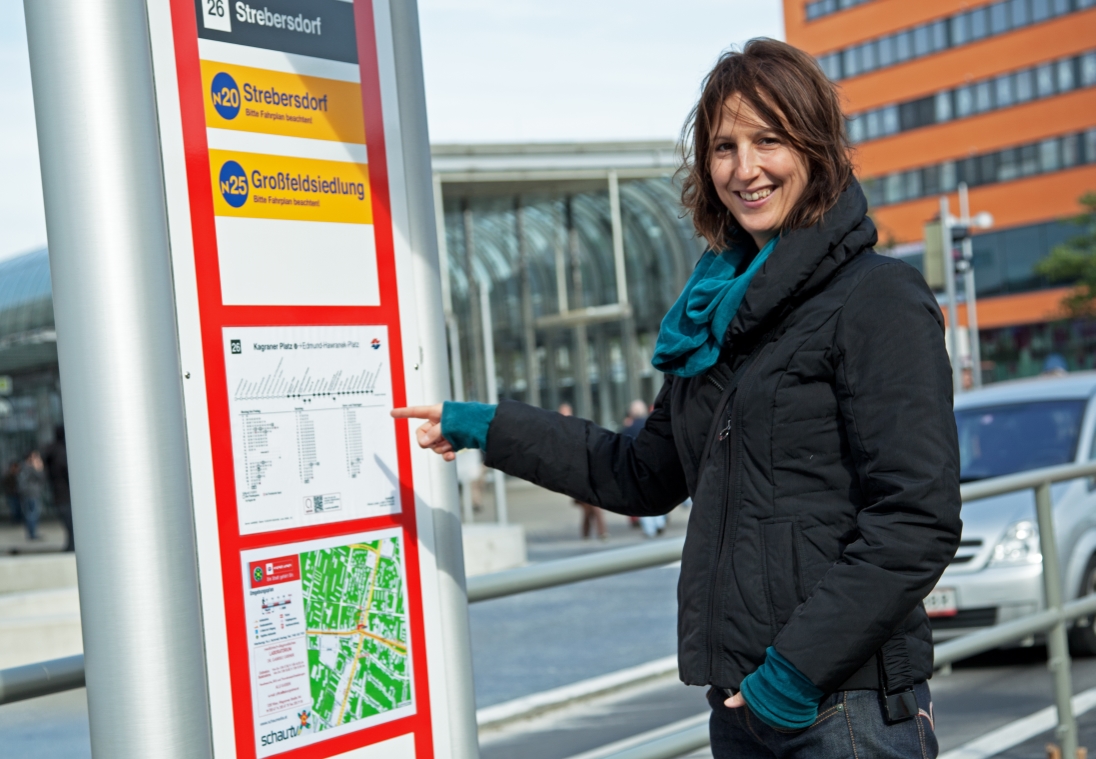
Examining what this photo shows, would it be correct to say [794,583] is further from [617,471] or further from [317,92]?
[317,92]

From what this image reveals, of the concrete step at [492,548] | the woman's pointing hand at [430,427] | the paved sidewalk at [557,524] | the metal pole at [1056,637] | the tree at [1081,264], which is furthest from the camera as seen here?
the tree at [1081,264]

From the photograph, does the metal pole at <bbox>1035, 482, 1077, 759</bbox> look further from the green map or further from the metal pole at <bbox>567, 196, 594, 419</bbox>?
the metal pole at <bbox>567, 196, 594, 419</bbox>

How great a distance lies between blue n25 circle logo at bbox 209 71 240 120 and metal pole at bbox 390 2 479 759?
14.0 inches

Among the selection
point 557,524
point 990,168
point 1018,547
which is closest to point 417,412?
point 1018,547

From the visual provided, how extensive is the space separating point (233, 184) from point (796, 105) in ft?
2.97

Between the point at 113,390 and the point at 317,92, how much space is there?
668mm

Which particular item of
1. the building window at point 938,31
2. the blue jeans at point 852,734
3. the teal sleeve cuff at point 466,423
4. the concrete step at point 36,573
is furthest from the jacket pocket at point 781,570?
the building window at point 938,31

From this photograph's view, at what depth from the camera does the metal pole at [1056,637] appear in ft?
14.9

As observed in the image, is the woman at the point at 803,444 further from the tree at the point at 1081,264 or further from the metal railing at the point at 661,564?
the tree at the point at 1081,264

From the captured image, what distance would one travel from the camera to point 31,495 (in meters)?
22.8

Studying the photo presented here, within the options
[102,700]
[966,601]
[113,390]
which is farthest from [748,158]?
[966,601]

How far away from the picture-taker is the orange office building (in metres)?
48.9

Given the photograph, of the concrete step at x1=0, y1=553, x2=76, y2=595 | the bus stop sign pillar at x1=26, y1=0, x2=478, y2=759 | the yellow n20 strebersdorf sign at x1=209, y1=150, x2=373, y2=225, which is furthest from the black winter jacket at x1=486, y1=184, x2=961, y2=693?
the concrete step at x1=0, y1=553, x2=76, y2=595

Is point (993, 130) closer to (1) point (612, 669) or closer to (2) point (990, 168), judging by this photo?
(2) point (990, 168)
